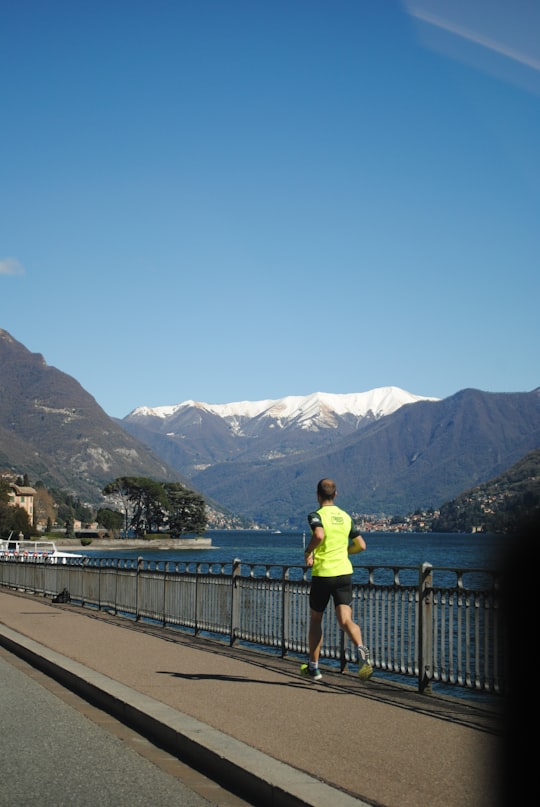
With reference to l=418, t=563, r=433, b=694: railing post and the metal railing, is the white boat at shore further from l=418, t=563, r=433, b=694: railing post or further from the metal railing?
l=418, t=563, r=433, b=694: railing post

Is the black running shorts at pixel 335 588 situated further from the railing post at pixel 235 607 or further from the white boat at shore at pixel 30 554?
the white boat at shore at pixel 30 554

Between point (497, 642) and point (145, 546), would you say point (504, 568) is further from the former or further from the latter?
point (145, 546)

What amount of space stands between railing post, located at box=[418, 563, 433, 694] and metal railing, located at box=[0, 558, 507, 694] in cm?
1

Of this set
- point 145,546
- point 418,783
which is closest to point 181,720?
point 418,783

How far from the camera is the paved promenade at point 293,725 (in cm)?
675

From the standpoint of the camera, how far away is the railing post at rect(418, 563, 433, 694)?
36.0ft

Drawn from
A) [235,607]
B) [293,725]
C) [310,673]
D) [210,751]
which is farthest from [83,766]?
[235,607]

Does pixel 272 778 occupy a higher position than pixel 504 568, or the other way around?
pixel 504 568

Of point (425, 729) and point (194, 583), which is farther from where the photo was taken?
point (194, 583)

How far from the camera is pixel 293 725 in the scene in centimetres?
881

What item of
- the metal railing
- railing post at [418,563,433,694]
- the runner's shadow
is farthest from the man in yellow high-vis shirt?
the runner's shadow

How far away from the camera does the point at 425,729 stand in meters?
8.68

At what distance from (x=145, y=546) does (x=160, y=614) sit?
17501 centimetres

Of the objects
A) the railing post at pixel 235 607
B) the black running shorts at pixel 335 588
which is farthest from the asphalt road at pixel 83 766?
the railing post at pixel 235 607
